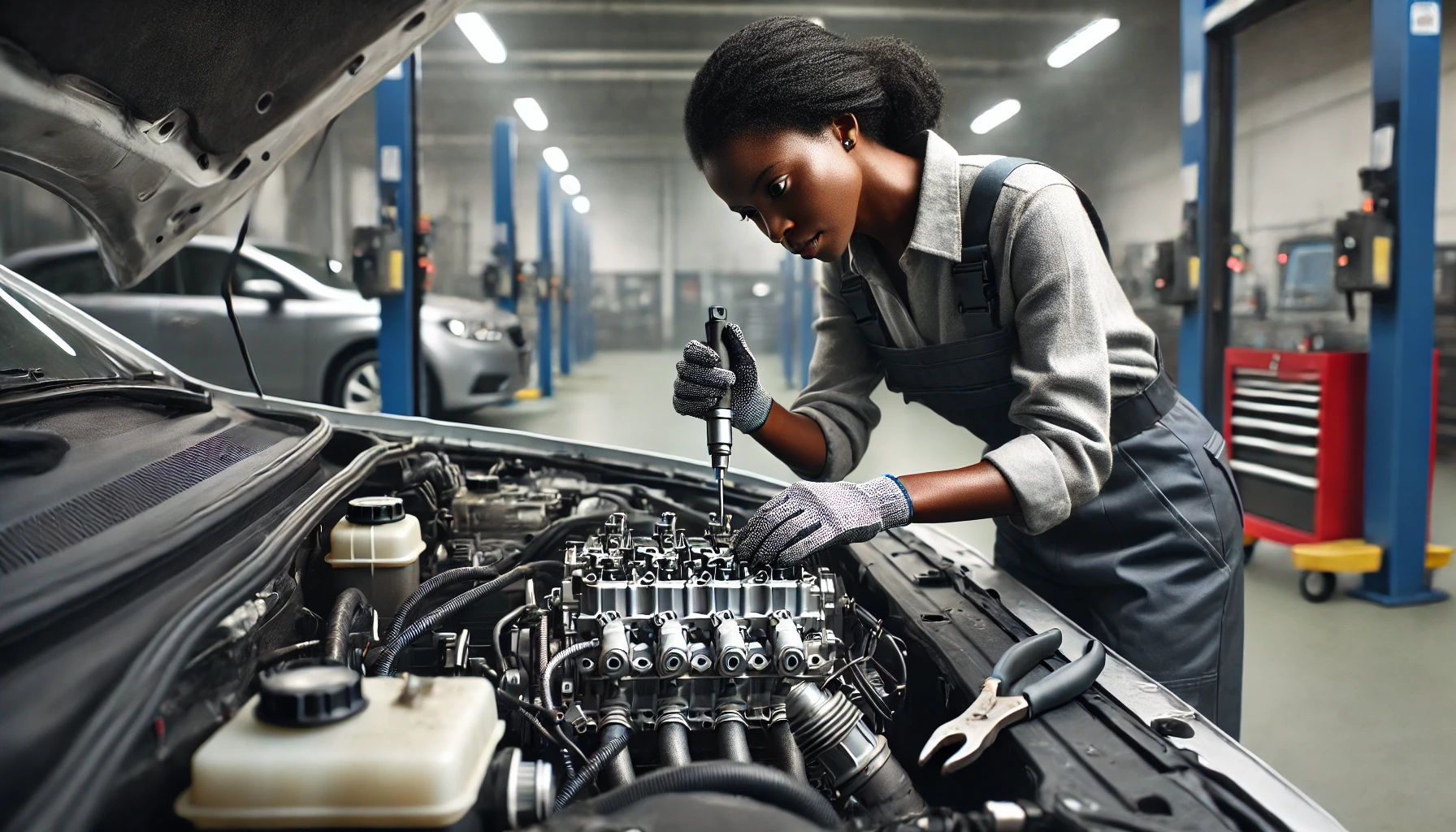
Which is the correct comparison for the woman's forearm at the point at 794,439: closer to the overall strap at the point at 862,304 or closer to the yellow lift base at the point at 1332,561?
the overall strap at the point at 862,304

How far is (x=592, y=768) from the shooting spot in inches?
34.8

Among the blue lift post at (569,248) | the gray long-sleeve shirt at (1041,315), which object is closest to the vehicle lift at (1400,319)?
the gray long-sleeve shirt at (1041,315)

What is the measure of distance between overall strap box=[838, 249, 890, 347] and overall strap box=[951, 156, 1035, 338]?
0.22 m

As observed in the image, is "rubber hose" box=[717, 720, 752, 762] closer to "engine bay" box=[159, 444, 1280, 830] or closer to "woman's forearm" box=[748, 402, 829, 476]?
"engine bay" box=[159, 444, 1280, 830]

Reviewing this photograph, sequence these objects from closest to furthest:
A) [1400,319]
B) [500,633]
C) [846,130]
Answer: [500,633] → [846,130] → [1400,319]

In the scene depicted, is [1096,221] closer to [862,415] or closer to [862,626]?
[862,415]

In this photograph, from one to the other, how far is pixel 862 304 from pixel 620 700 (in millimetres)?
863

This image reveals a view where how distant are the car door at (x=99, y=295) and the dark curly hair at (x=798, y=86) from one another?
17.1 ft

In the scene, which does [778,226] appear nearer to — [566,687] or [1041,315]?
[1041,315]

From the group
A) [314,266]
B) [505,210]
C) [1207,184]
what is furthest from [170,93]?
[505,210]

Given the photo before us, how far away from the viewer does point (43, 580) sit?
0.69 metres

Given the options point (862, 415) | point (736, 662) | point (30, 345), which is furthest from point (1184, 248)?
point (30, 345)

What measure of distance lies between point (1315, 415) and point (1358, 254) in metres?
0.70

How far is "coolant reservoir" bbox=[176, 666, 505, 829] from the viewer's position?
62cm
